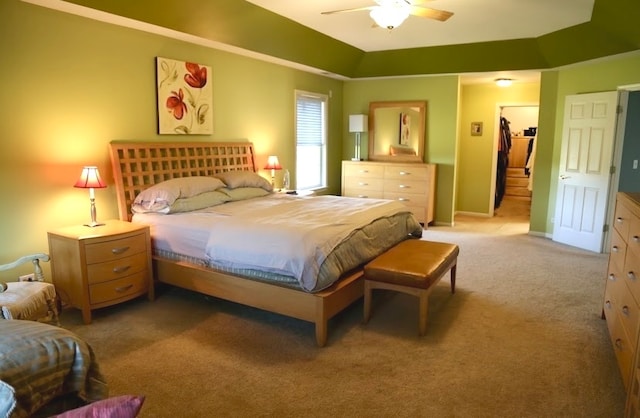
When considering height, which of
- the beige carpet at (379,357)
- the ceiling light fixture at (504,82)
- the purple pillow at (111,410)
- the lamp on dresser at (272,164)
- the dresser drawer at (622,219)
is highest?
the ceiling light fixture at (504,82)

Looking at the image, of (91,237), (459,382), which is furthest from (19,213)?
(459,382)

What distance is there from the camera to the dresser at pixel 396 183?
6992mm

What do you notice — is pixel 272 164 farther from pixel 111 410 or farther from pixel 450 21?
pixel 111 410

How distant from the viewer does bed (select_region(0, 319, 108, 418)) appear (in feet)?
5.13

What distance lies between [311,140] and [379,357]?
4.71m

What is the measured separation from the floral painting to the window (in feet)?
6.21

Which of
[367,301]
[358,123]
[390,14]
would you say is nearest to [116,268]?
[367,301]

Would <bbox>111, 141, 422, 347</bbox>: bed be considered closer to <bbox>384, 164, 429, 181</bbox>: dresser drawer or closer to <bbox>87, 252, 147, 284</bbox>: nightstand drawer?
<bbox>87, 252, 147, 284</bbox>: nightstand drawer

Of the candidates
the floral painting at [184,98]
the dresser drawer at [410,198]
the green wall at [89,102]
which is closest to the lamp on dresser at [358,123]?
the dresser drawer at [410,198]

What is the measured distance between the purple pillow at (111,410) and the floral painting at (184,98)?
150 inches

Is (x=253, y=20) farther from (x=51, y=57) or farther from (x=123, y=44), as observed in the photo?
(x=51, y=57)

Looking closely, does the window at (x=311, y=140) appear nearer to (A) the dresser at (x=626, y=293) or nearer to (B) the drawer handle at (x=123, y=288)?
(B) the drawer handle at (x=123, y=288)

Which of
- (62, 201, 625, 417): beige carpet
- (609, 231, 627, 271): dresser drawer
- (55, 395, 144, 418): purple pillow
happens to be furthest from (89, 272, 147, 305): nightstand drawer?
(609, 231, 627, 271): dresser drawer

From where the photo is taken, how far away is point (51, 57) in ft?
11.7
